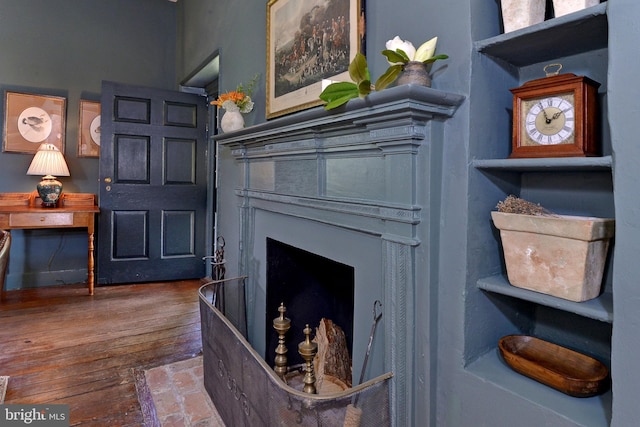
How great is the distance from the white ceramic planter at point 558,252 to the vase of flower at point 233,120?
1680 mm

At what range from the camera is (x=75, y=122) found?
3.92 meters

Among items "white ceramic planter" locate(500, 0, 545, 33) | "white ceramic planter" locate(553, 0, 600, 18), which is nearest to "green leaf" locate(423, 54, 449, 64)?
"white ceramic planter" locate(500, 0, 545, 33)

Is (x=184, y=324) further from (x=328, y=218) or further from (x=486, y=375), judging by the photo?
(x=486, y=375)

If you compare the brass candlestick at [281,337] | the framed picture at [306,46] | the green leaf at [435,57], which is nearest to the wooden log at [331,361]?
the brass candlestick at [281,337]

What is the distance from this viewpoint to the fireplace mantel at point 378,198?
1175 mm

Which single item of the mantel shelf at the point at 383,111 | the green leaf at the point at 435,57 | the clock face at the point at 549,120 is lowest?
the clock face at the point at 549,120

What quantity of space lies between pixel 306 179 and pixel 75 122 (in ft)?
10.8

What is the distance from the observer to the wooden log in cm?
185

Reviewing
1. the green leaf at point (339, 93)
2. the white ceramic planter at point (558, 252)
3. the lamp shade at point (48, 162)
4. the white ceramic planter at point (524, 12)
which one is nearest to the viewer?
the white ceramic planter at point (558, 252)

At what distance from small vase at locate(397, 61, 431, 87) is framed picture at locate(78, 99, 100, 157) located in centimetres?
380

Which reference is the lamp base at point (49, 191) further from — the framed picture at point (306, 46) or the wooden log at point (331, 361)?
the wooden log at point (331, 361)

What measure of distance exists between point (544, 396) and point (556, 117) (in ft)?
2.34

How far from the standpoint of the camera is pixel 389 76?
3.92ft

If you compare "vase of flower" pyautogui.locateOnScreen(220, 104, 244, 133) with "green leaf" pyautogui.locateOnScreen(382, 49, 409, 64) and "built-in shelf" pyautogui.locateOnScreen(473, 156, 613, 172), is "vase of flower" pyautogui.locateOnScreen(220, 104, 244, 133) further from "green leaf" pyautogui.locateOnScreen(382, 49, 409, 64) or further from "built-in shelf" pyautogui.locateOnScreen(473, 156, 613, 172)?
"built-in shelf" pyautogui.locateOnScreen(473, 156, 613, 172)
